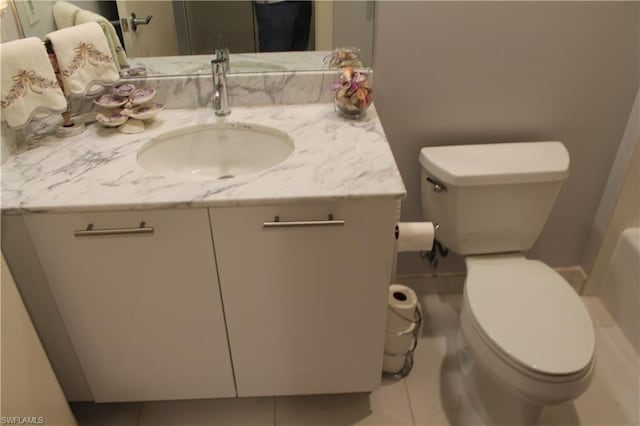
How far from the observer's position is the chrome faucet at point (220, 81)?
1384 mm

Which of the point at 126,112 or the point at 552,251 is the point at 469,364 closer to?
the point at 552,251

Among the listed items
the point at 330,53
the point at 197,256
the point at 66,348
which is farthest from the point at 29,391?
the point at 330,53

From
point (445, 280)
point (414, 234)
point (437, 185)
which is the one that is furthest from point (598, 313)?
point (414, 234)

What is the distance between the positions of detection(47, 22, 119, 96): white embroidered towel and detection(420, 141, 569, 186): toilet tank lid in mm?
960

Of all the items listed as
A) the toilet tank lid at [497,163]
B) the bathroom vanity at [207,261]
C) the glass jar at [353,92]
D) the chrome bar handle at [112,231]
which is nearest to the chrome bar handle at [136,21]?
the bathroom vanity at [207,261]

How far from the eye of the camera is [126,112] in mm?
1361

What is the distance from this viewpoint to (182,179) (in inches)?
44.7

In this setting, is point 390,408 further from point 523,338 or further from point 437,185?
point 437,185

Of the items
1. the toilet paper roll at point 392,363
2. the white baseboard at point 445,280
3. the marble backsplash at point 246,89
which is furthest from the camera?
the white baseboard at point 445,280

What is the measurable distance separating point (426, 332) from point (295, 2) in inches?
48.4

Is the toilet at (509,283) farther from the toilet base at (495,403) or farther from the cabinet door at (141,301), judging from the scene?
the cabinet door at (141,301)

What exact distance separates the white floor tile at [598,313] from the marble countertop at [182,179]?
1218 mm

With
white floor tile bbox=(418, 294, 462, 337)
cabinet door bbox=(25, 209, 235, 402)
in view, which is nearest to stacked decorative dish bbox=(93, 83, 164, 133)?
cabinet door bbox=(25, 209, 235, 402)

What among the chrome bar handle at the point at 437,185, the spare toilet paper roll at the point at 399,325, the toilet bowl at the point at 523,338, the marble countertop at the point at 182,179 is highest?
the marble countertop at the point at 182,179
